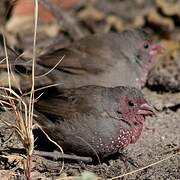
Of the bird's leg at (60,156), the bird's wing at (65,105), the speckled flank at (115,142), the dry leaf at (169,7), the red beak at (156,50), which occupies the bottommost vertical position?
the dry leaf at (169,7)

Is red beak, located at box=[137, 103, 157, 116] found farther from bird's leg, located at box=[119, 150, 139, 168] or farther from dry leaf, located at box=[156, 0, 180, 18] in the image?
dry leaf, located at box=[156, 0, 180, 18]

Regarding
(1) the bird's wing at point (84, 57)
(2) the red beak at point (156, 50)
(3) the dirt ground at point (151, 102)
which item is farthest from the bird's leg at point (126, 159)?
(2) the red beak at point (156, 50)

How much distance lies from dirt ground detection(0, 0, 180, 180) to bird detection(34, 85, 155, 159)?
181 millimetres

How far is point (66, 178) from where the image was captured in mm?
4762

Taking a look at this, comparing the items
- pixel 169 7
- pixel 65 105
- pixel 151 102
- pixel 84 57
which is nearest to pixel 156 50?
pixel 151 102

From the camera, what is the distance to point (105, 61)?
6797 millimetres

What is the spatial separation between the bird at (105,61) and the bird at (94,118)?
2.58 ft

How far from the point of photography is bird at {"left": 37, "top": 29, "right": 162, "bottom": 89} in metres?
6.58

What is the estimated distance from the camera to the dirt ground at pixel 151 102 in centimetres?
516

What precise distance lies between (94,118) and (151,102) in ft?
5.50

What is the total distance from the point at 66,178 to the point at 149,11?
16.5 ft

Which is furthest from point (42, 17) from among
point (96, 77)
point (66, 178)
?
point (66, 178)

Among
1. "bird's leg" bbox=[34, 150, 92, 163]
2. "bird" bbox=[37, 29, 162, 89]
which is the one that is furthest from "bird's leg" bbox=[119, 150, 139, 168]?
"bird" bbox=[37, 29, 162, 89]

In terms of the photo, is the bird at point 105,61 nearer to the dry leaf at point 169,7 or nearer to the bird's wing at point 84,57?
the bird's wing at point 84,57
